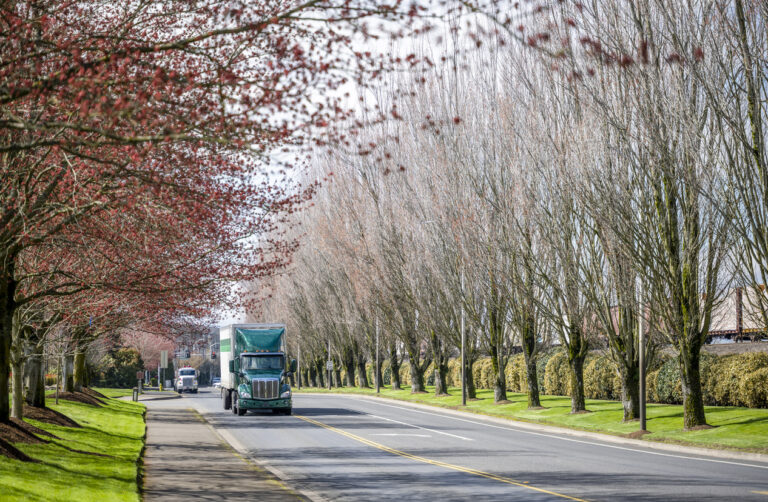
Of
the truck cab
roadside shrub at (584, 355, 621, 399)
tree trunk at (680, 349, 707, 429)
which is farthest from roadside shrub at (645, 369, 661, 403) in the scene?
the truck cab

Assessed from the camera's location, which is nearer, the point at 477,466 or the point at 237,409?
the point at 477,466

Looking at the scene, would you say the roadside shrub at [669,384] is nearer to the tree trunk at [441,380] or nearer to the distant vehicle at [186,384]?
the tree trunk at [441,380]

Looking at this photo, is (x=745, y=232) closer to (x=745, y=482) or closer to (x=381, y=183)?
(x=745, y=482)

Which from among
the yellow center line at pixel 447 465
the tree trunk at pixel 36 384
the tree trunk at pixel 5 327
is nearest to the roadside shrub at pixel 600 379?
the yellow center line at pixel 447 465

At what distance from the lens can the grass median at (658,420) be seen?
22.5 meters

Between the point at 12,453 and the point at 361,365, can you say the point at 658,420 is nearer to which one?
the point at 12,453

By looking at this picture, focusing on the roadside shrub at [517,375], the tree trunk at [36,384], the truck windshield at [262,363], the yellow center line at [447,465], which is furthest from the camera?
the roadside shrub at [517,375]

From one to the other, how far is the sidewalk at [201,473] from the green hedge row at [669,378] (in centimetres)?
1628

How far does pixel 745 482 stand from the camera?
49.9 feet

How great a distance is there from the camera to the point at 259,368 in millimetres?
35469

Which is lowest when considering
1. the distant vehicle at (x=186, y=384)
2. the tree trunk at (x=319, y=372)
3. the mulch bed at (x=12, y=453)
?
the distant vehicle at (x=186, y=384)

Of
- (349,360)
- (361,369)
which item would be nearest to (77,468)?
(349,360)

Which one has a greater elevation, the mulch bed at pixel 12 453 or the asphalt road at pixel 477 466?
the mulch bed at pixel 12 453

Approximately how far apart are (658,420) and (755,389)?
328cm
